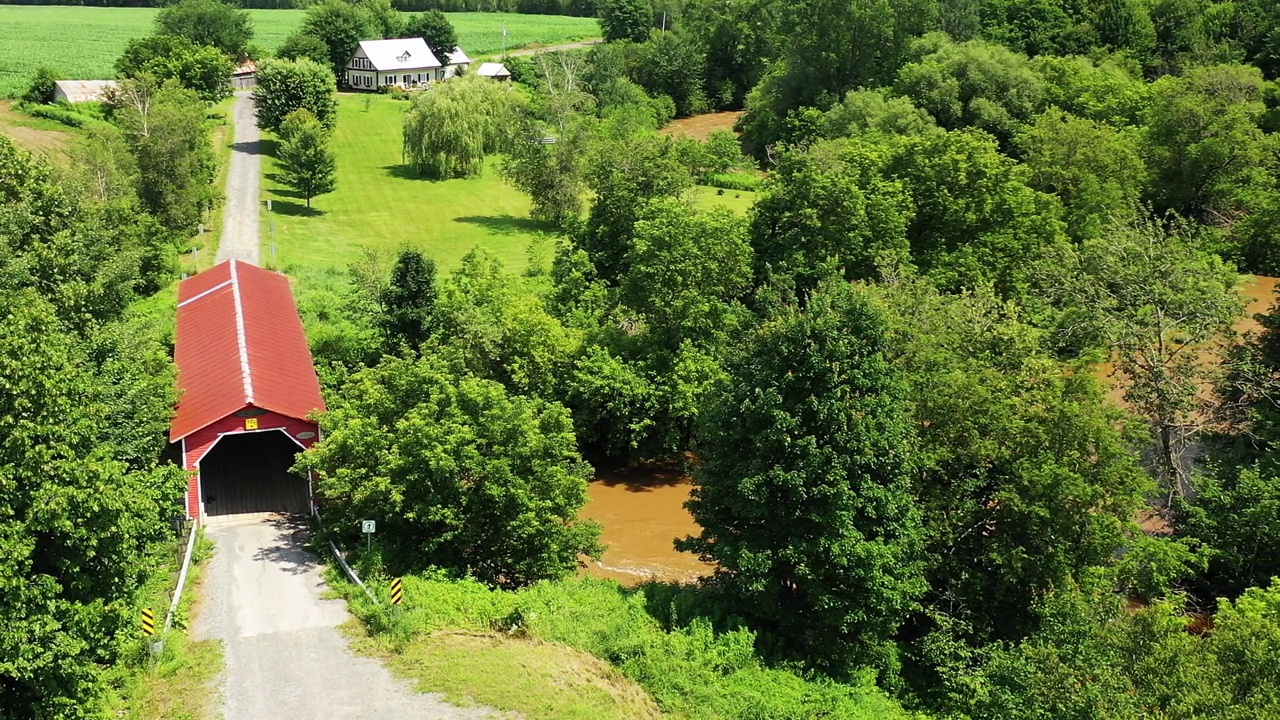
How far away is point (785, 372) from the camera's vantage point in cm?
2498

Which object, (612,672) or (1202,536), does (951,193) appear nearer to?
(1202,536)

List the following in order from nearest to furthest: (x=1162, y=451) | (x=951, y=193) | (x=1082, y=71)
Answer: (x=1162, y=451)
(x=951, y=193)
(x=1082, y=71)

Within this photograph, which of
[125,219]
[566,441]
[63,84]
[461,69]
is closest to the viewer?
[566,441]

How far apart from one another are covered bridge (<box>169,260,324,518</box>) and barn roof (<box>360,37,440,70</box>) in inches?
2830

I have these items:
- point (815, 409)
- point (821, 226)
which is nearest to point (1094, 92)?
point (821, 226)

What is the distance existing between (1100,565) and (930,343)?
22.5 ft

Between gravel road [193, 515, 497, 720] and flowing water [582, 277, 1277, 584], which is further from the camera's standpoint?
flowing water [582, 277, 1277, 584]

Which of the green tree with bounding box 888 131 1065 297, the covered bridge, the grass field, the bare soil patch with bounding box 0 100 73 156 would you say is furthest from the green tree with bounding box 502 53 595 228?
the bare soil patch with bounding box 0 100 73 156

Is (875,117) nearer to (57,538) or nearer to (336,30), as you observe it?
(57,538)

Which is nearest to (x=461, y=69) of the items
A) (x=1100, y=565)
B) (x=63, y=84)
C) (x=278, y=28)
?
(x=63, y=84)

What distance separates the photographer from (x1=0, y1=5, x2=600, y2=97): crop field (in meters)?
103

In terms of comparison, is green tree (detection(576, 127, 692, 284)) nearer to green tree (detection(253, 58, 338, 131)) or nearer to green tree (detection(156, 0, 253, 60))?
green tree (detection(253, 58, 338, 131))

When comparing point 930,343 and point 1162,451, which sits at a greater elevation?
point 930,343

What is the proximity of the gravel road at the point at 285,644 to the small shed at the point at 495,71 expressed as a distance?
86.1 m
